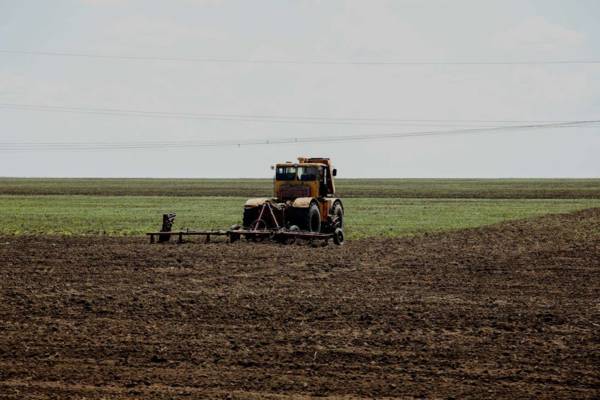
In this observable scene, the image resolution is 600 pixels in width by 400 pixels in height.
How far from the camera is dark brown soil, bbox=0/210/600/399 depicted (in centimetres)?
1042

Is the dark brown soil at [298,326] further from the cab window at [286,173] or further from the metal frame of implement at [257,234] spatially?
the cab window at [286,173]

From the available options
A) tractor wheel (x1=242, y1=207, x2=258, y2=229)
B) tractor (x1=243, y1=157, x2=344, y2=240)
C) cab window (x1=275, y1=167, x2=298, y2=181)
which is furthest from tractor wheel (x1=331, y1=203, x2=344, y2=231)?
tractor wheel (x1=242, y1=207, x2=258, y2=229)

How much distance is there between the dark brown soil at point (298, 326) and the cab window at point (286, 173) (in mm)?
6103

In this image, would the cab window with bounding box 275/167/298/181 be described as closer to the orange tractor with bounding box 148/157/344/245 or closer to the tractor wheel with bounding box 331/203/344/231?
the orange tractor with bounding box 148/157/344/245

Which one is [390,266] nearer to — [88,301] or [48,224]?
[88,301]

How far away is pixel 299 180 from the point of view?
30703mm

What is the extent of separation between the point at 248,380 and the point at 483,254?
16.6 m

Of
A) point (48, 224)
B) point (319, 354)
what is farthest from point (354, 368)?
point (48, 224)

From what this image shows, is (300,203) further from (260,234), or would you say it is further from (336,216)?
(336,216)

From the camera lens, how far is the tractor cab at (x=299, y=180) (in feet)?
100

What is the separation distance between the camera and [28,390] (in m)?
10.1

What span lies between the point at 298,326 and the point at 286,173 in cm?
1738

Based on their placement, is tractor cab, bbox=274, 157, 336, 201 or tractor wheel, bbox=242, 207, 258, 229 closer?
tractor wheel, bbox=242, 207, 258, 229

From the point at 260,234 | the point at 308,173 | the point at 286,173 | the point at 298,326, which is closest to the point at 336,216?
the point at 308,173
